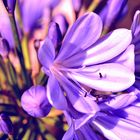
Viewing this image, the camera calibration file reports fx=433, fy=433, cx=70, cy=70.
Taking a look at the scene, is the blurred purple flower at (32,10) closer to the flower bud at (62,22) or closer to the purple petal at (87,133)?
the flower bud at (62,22)

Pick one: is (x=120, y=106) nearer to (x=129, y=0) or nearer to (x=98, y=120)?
(x=98, y=120)

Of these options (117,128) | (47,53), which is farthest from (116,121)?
(47,53)

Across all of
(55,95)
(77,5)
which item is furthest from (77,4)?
(55,95)

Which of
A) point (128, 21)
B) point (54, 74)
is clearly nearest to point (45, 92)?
point (54, 74)

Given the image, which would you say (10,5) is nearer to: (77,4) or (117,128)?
(77,4)

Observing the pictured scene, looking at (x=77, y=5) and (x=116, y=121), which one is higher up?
(x=77, y=5)

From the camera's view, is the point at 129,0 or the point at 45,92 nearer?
the point at 45,92
